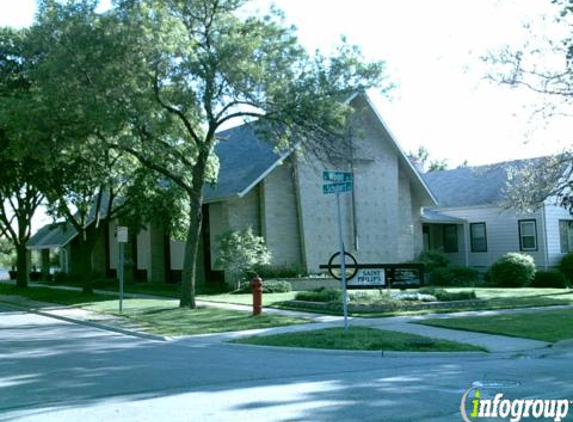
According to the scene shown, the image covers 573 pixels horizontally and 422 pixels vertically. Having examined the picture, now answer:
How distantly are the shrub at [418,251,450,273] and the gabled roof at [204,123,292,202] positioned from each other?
10304 mm

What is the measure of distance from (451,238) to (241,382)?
31.4m

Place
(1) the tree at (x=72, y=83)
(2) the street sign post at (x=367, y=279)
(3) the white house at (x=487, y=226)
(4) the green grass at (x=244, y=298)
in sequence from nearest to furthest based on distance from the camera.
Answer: (1) the tree at (x=72, y=83) → (2) the street sign post at (x=367, y=279) → (4) the green grass at (x=244, y=298) → (3) the white house at (x=487, y=226)

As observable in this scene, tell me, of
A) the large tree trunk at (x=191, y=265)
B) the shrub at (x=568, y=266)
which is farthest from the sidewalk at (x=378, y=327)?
the shrub at (x=568, y=266)

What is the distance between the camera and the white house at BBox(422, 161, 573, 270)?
34.7 metres

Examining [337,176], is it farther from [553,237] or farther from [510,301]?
[553,237]

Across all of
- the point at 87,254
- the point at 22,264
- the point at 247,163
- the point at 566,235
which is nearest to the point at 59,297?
the point at 87,254

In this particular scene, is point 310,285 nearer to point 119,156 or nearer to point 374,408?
point 119,156

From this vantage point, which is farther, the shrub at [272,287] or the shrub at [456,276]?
the shrub at [456,276]

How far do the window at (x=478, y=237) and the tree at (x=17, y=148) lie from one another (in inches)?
908

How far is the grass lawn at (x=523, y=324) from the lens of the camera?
47.7ft

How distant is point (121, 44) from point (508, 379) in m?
13.7

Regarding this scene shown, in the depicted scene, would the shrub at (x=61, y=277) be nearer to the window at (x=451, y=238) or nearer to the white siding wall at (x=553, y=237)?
the window at (x=451, y=238)

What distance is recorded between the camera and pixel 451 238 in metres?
39.4

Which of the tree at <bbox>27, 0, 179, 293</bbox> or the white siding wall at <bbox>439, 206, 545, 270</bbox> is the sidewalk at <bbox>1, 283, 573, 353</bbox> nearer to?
the tree at <bbox>27, 0, 179, 293</bbox>
